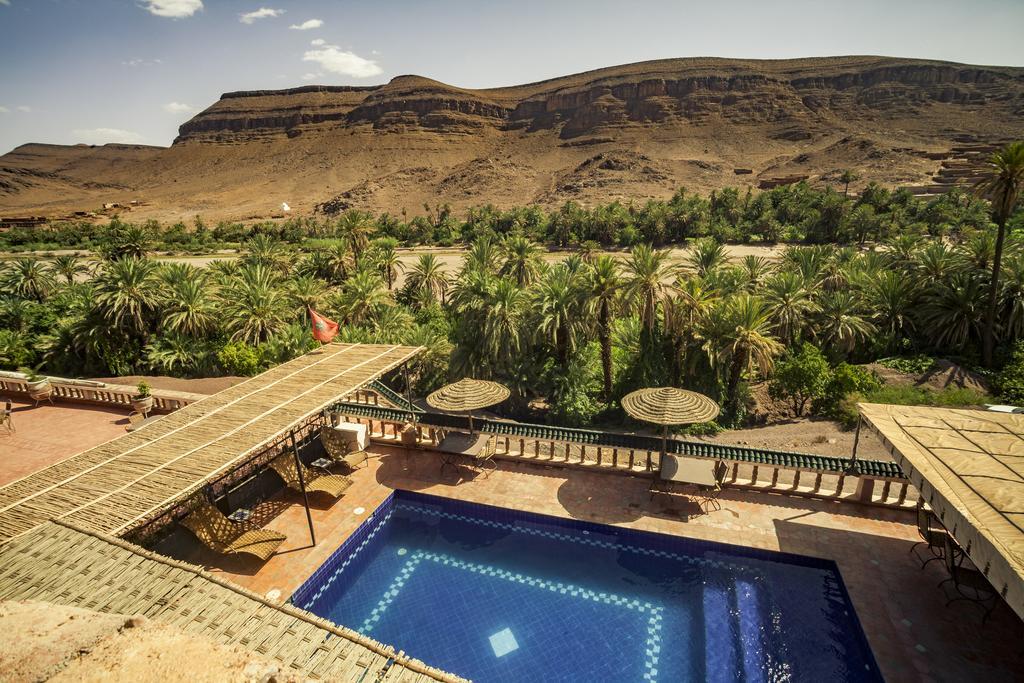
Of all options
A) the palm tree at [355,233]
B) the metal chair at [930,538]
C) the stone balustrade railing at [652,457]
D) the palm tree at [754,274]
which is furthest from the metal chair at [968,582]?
the palm tree at [355,233]

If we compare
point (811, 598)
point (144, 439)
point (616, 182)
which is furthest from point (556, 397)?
point (616, 182)

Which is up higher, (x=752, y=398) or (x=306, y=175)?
(x=306, y=175)

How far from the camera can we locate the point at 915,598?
9156mm

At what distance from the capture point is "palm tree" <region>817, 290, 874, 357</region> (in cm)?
2484

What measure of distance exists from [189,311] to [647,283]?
77.0ft

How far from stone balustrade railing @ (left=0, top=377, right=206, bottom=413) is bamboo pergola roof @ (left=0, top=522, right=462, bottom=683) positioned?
38.4 feet

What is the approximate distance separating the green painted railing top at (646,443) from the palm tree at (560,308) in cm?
826

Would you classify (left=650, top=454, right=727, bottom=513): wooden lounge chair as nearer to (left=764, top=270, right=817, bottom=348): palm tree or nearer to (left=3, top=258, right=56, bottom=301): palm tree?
(left=764, top=270, right=817, bottom=348): palm tree

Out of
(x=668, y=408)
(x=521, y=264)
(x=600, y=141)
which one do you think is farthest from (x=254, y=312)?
(x=600, y=141)

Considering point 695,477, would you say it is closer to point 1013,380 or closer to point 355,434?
point 355,434

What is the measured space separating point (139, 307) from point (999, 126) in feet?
584

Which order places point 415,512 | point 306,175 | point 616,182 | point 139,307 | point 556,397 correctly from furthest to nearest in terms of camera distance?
point 306,175
point 616,182
point 139,307
point 556,397
point 415,512

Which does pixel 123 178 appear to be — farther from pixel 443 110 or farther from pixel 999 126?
pixel 999 126

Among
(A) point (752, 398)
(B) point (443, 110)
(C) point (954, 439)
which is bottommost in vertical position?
(A) point (752, 398)
